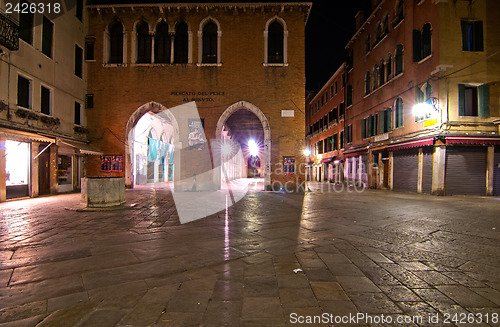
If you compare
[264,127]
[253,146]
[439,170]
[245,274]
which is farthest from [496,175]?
[253,146]

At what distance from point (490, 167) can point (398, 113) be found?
5.61m

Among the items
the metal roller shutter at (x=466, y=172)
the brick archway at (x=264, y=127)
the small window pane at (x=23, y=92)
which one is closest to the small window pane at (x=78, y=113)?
the small window pane at (x=23, y=92)

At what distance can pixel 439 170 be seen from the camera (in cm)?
1405

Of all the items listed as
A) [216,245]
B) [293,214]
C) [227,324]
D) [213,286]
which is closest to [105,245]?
[216,245]

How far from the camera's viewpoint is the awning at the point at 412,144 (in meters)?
14.0

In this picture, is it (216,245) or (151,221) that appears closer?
(216,245)

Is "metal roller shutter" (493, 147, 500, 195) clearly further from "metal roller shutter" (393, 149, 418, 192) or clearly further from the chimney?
the chimney

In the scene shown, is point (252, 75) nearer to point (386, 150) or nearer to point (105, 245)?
point (386, 150)

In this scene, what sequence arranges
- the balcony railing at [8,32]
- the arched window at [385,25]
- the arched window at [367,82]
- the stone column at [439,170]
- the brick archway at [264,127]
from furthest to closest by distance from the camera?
the arched window at [367,82]
the arched window at [385,25]
the brick archway at [264,127]
the stone column at [439,170]
the balcony railing at [8,32]

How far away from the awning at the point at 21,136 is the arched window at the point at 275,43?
1295 centimetres

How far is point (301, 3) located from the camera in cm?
1598

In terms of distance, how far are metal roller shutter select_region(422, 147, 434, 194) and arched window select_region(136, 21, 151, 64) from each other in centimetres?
1764

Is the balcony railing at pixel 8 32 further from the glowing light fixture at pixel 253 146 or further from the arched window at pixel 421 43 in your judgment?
the glowing light fixture at pixel 253 146

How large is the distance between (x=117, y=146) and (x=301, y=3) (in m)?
14.5
